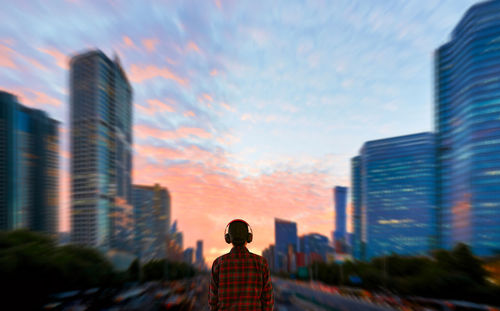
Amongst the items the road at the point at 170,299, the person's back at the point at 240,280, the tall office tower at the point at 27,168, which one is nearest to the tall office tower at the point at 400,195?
the road at the point at 170,299

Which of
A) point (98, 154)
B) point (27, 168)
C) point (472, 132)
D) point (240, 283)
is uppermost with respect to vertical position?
point (472, 132)

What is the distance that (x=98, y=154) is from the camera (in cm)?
10312

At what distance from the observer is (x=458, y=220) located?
3223 inches

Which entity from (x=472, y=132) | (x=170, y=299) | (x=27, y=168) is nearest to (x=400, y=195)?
(x=472, y=132)

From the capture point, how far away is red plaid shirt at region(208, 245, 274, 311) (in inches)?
81.4

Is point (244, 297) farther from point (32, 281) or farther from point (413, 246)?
point (413, 246)

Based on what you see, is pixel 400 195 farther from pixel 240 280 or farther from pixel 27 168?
pixel 27 168

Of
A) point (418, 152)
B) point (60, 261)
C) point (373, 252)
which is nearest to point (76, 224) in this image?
point (60, 261)

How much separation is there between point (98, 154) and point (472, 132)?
136m

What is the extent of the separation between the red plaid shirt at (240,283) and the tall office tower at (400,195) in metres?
123

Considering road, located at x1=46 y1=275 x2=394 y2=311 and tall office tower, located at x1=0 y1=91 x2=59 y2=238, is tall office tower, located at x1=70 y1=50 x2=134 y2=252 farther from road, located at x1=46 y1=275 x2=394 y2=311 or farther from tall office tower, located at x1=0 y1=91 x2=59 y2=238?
road, located at x1=46 y1=275 x2=394 y2=311

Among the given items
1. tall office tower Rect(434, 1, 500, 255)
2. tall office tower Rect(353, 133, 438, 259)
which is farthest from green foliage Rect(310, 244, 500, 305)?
tall office tower Rect(353, 133, 438, 259)

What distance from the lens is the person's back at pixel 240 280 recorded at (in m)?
2.07

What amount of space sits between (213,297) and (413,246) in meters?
132
